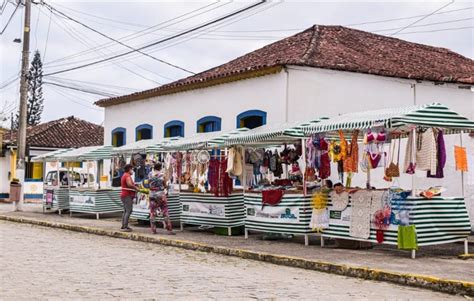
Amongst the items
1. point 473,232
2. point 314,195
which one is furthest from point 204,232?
point 473,232

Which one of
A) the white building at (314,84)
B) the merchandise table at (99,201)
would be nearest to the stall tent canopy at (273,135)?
the white building at (314,84)

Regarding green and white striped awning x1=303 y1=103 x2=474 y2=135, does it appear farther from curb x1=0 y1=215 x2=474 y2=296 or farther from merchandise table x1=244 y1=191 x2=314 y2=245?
curb x1=0 y1=215 x2=474 y2=296

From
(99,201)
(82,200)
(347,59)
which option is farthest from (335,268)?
(82,200)

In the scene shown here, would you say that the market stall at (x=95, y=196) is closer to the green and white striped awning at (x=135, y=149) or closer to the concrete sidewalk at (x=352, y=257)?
the green and white striped awning at (x=135, y=149)

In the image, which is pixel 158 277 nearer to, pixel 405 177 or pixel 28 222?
pixel 405 177

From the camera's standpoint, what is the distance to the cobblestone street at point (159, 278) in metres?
7.62

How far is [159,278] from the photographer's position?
28.7ft

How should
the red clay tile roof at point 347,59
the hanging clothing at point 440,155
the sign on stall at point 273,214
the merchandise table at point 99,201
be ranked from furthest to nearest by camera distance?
the merchandise table at point 99,201 → the red clay tile roof at point 347,59 → the sign on stall at point 273,214 → the hanging clothing at point 440,155

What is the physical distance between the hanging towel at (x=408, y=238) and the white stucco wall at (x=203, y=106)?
770 centimetres

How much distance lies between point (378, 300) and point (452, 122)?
14.7 ft

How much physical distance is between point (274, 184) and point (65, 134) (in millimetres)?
27332

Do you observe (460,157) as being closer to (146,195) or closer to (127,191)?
(127,191)

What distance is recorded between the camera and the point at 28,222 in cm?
1986

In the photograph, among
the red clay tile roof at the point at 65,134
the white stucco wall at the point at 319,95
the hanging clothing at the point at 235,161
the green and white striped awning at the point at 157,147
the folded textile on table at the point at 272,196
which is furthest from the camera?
the red clay tile roof at the point at 65,134
